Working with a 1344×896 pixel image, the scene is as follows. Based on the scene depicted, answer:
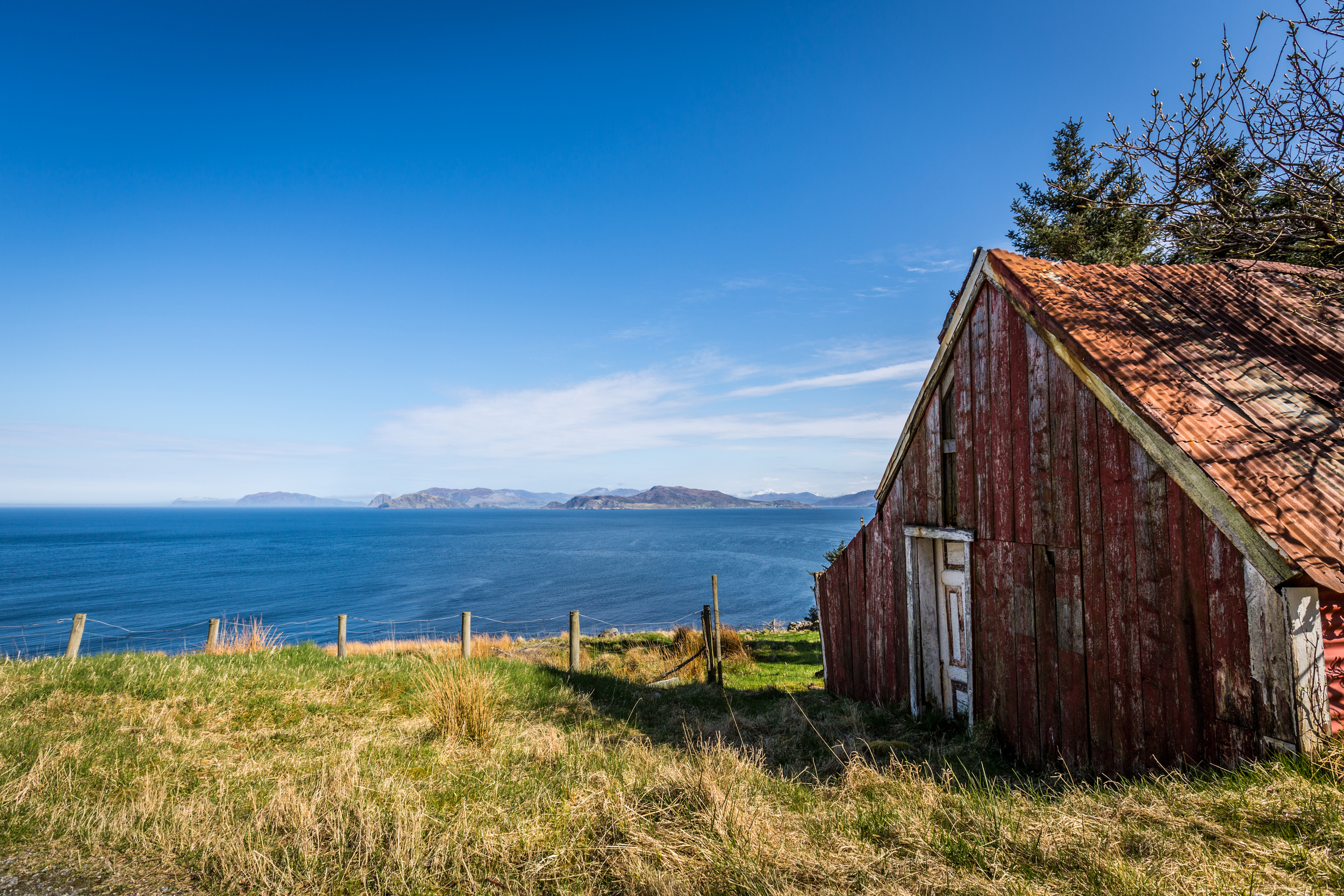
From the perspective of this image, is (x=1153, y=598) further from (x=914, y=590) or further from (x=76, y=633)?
(x=76, y=633)

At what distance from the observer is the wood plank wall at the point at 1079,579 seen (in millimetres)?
4422

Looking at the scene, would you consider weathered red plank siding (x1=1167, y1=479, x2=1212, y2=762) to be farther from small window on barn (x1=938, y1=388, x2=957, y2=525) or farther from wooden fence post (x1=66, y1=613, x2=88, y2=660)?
wooden fence post (x1=66, y1=613, x2=88, y2=660)

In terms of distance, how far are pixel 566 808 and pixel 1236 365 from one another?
700cm

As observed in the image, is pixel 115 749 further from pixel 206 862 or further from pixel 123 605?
pixel 123 605

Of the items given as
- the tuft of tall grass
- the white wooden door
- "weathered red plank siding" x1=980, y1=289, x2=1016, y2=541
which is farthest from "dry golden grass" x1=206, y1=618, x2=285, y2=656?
"weathered red plank siding" x1=980, y1=289, x2=1016, y2=541

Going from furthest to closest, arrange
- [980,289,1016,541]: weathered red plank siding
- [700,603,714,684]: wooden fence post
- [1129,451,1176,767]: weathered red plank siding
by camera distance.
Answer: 1. [700,603,714,684]: wooden fence post
2. [980,289,1016,541]: weathered red plank siding
3. [1129,451,1176,767]: weathered red plank siding

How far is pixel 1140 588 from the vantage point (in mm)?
4988

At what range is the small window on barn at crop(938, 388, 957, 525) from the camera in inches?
302

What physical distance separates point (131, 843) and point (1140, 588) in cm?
741

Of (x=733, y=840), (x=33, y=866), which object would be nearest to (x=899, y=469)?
(x=733, y=840)

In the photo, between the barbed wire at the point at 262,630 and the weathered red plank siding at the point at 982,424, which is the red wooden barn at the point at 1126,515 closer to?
the weathered red plank siding at the point at 982,424

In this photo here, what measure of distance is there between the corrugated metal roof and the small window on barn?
5.91 feet

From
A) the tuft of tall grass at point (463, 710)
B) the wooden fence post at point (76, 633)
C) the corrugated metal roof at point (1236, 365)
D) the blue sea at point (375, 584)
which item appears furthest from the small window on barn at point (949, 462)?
the blue sea at point (375, 584)

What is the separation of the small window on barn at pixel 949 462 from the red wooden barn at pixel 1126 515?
27mm
